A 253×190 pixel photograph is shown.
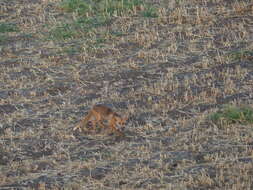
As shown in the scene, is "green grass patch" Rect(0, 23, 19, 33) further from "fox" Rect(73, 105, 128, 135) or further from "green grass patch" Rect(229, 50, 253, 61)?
"fox" Rect(73, 105, 128, 135)

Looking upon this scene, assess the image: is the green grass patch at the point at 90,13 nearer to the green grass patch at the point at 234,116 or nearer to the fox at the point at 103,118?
the fox at the point at 103,118

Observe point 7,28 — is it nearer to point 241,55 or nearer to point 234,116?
point 241,55

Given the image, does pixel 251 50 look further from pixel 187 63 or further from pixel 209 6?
pixel 209 6

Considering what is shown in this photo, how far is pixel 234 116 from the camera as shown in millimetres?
10023

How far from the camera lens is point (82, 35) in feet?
48.1

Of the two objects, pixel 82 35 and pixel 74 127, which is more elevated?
pixel 82 35

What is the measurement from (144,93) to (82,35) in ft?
11.3

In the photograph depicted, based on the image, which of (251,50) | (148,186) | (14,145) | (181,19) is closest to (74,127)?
(14,145)

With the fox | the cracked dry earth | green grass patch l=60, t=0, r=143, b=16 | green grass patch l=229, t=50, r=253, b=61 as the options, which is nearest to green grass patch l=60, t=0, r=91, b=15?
green grass patch l=60, t=0, r=143, b=16

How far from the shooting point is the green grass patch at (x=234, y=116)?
10001 millimetres

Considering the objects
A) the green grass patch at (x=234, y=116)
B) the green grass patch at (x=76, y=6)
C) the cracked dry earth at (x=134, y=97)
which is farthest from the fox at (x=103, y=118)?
the green grass patch at (x=76, y=6)

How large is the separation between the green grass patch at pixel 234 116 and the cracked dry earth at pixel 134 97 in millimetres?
119

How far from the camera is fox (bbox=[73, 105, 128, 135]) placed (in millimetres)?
9906

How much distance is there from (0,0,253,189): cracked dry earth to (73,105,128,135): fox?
0.16m
